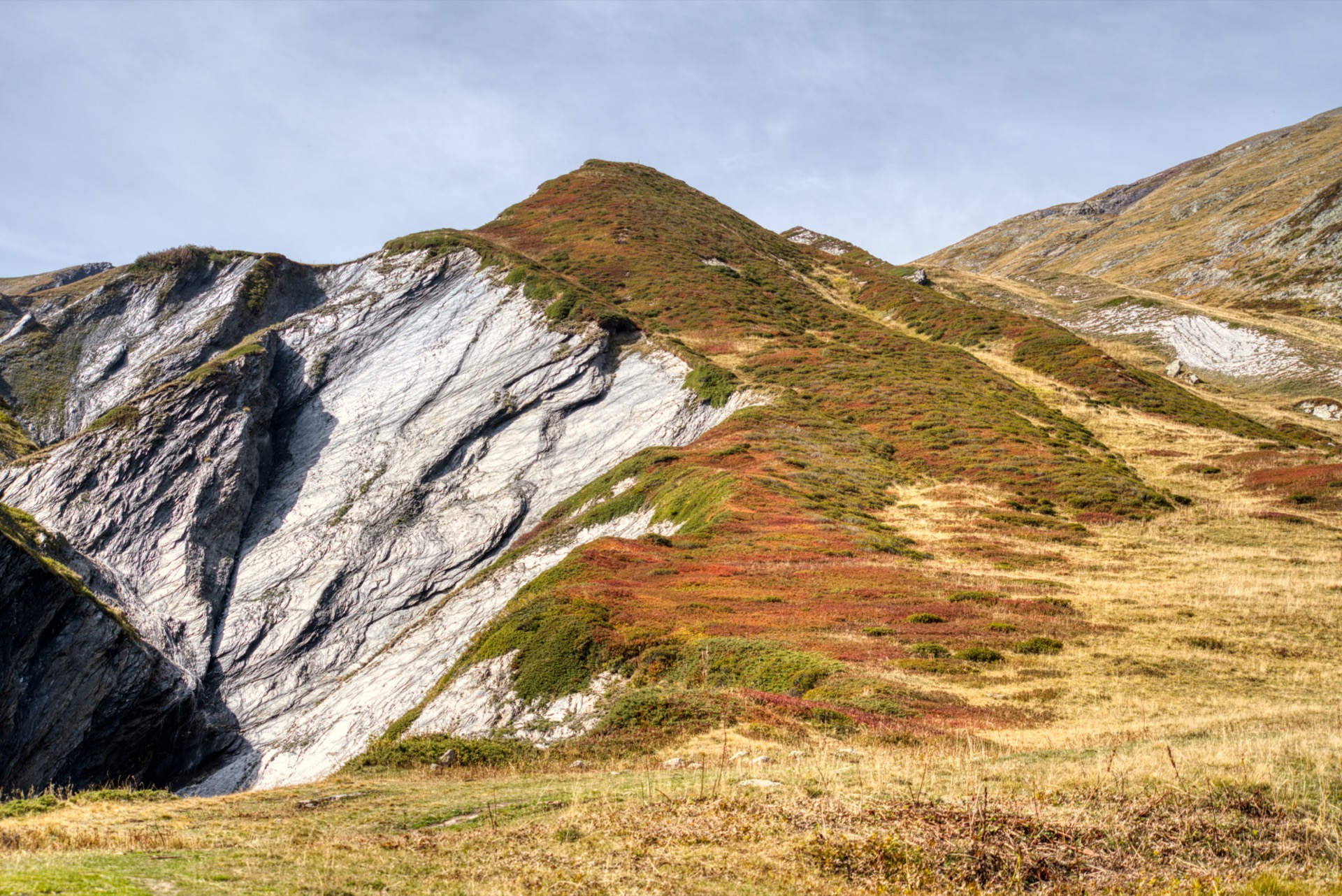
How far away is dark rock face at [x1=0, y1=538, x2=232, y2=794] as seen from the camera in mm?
32562

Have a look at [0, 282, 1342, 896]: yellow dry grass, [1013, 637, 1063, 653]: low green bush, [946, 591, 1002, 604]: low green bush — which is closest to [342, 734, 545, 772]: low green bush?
[0, 282, 1342, 896]: yellow dry grass

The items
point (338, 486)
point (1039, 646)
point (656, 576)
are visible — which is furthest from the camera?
point (338, 486)

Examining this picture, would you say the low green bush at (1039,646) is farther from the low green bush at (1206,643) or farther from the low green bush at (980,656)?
the low green bush at (1206,643)

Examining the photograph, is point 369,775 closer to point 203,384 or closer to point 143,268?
point 203,384

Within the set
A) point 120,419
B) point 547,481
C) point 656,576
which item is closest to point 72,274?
point 120,419

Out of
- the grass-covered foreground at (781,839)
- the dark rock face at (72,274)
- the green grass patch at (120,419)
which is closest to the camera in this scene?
the grass-covered foreground at (781,839)

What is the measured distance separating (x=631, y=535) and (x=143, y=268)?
7181 centimetres

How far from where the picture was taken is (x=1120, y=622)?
2731 cm

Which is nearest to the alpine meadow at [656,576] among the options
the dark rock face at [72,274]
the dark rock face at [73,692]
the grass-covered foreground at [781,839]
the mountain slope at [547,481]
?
the grass-covered foreground at [781,839]

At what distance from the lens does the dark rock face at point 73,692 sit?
32.6 m

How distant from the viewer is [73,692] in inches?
1375

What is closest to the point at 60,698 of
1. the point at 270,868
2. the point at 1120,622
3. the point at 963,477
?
the point at 270,868

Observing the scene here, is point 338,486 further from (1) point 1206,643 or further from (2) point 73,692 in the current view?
(1) point 1206,643

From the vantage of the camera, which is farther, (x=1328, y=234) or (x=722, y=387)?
(x=1328, y=234)
